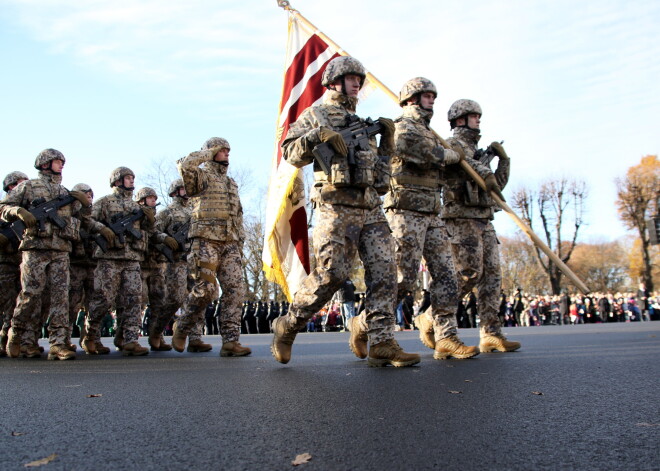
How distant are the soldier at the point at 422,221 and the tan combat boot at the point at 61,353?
Result: 4.08 metres

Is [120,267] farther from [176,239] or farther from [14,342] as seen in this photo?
[14,342]

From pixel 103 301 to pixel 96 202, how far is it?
1.50 metres

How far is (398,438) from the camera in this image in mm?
2412

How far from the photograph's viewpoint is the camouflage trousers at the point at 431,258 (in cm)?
601

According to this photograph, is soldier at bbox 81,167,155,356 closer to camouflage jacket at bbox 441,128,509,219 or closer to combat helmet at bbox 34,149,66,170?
combat helmet at bbox 34,149,66,170

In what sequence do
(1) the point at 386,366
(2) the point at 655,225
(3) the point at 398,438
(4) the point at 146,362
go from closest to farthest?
1. (3) the point at 398,438
2. (1) the point at 386,366
3. (4) the point at 146,362
4. (2) the point at 655,225

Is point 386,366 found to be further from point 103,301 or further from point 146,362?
point 103,301

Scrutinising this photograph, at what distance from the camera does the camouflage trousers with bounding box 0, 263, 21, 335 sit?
8719 millimetres

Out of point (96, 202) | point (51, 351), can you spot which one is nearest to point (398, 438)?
point (51, 351)

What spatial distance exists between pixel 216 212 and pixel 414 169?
2540 mm

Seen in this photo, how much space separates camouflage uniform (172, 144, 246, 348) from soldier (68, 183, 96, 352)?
244 centimetres

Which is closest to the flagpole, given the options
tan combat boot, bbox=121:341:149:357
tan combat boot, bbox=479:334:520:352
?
tan combat boot, bbox=479:334:520:352

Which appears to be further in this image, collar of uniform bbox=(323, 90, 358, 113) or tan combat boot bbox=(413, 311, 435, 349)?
tan combat boot bbox=(413, 311, 435, 349)

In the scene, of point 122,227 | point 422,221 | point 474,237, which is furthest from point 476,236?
point 122,227
